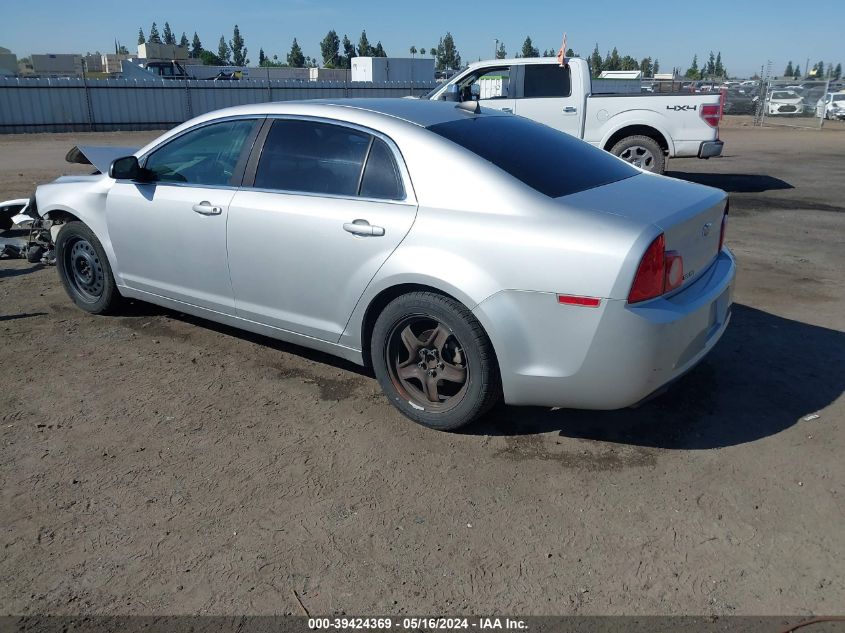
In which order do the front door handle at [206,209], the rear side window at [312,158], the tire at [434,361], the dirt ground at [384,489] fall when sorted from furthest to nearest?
the front door handle at [206,209] → the rear side window at [312,158] → the tire at [434,361] → the dirt ground at [384,489]

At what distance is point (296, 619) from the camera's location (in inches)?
101

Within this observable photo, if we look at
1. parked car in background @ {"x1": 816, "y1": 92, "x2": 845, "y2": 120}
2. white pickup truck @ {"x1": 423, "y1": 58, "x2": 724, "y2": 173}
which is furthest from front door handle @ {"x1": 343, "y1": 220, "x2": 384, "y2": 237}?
parked car in background @ {"x1": 816, "y1": 92, "x2": 845, "y2": 120}

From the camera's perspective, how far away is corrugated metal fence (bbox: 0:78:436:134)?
2311 cm

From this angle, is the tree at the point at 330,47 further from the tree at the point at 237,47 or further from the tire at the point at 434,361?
the tire at the point at 434,361

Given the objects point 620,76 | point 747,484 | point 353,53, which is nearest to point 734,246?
point 747,484

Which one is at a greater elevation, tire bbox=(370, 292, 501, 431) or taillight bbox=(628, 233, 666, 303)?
taillight bbox=(628, 233, 666, 303)

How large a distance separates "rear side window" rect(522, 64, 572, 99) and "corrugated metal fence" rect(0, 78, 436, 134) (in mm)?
11950

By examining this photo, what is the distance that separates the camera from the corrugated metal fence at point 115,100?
75.8ft

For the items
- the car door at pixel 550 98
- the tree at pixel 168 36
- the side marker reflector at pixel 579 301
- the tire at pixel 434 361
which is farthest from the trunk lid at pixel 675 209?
the tree at pixel 168 36

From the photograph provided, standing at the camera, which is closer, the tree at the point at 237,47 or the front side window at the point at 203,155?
the front side window at the point at 203,155

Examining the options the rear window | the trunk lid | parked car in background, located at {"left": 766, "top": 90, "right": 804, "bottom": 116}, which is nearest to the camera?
the trunk lid

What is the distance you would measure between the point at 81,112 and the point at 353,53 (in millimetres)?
104921

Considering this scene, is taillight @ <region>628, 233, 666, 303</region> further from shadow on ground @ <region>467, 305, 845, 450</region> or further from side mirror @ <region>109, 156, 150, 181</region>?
side mirror @ <region>109, 156, 150, 181</region>

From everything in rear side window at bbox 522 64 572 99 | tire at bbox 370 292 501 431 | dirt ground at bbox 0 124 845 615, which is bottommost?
dirt ground at bbox 0 124 845 615
